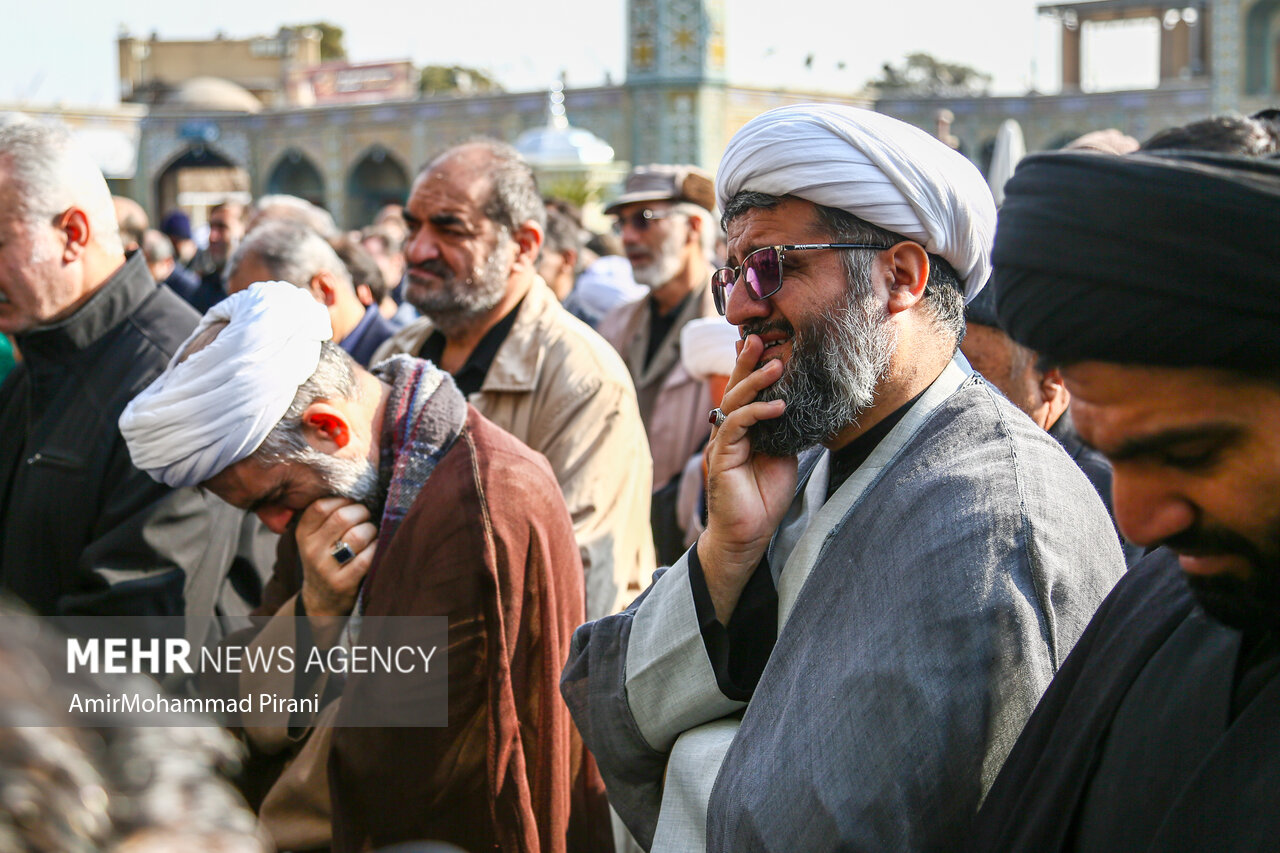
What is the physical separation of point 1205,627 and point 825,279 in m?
0.83

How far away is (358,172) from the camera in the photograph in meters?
33.7

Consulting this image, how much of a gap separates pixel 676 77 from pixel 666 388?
21026mm

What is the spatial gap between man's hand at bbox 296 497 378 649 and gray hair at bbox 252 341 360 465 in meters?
0.11

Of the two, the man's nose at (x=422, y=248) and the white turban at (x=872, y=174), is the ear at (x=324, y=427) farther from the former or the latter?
the man's nose at (x=422, y=248)

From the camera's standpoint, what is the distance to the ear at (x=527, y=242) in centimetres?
395

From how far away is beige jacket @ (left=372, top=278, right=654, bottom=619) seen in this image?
11.0 ft

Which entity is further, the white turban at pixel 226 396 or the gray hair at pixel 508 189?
the gray hair at pixel 508 189

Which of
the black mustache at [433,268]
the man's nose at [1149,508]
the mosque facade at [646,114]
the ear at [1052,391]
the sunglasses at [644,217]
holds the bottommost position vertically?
the ear at [1052,391]

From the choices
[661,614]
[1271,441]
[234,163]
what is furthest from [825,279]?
[234,163]

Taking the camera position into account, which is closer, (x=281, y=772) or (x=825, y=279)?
(x=825, y=279)

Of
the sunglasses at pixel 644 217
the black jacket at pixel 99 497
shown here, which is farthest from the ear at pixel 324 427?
the sunglasses at pixel 644 217

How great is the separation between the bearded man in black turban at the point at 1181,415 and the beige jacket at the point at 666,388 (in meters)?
3.29

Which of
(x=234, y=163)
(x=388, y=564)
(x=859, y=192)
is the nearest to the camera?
(x=859, y=192)

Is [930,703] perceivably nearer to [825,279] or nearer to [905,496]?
[905,496]
